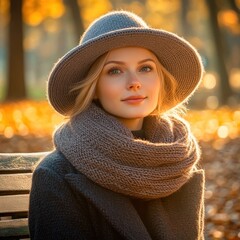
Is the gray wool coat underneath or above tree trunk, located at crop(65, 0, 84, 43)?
above

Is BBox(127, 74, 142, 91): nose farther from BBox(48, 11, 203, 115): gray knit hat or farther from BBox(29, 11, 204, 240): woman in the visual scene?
BBox(48, 11, 203, 115): gray knit hat

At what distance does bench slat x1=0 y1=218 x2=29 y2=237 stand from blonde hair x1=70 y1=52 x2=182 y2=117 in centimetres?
75

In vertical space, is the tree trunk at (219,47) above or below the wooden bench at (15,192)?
below

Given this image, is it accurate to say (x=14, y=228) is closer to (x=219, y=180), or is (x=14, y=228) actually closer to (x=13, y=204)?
(x=13, y=204)

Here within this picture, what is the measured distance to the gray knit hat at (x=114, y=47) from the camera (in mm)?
2748

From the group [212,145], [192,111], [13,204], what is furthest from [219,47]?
[13,204]

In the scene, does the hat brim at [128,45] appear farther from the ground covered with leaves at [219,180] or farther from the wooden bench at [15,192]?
the ground covered with leaves at [219,180]

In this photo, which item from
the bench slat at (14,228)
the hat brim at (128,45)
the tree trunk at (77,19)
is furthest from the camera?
the tree trunk at (77,19)

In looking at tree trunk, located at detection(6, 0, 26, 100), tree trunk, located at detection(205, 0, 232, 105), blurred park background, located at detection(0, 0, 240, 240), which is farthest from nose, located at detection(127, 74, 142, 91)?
tree trunk, located at detection(205, 0, 232, 105)

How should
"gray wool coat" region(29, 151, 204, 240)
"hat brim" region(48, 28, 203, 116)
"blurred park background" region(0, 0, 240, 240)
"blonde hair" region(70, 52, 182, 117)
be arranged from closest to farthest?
"gray wool coat" region(29, 151, 204, 240), "hat brim" region(48, 28, 203, 116), "blonde hair" region(70, 52, 182, 117), "blurred park background" region(0, 0, 240, 240)

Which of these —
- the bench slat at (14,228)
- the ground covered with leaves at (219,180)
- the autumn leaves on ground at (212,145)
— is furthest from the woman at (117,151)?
the autumn leaves on ground at (212,145)

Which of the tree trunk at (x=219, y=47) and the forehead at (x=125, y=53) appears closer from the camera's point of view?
the forehead at (x=125, y=53)

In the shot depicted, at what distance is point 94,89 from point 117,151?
1.20 feet

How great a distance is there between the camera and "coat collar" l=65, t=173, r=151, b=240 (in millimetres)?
2648
